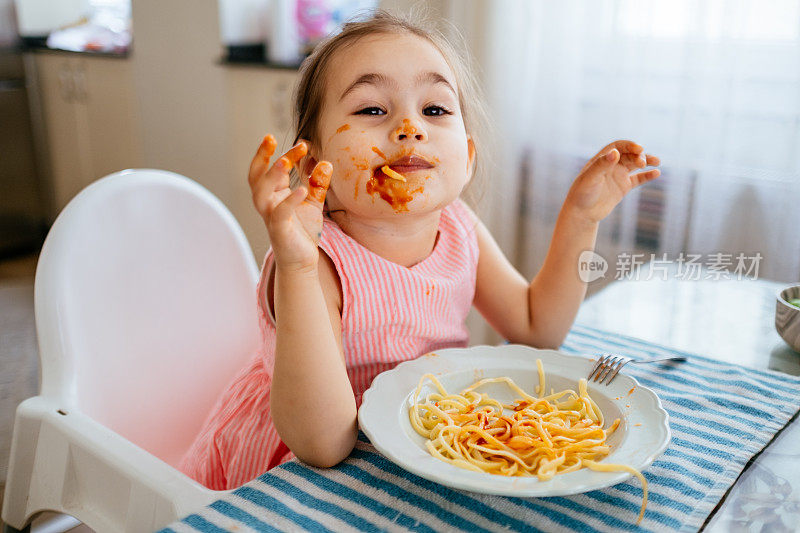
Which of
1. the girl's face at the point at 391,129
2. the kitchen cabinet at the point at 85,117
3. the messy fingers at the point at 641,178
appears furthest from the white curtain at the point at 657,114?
the kitchen cabinet at the point at 85,117

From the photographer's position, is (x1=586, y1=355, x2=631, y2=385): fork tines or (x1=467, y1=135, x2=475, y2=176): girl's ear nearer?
(x1=586, y1=355, x2=631, y2=385): fork tines

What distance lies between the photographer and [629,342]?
106 cm

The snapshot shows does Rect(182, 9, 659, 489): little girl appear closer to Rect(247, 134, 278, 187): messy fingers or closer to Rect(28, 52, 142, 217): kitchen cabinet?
Rect(247, 134, 278, 187): messy fingers

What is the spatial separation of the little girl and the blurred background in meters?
0.17

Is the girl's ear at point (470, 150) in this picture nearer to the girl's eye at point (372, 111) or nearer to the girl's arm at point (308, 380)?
the girl's eye at point (372, 111)

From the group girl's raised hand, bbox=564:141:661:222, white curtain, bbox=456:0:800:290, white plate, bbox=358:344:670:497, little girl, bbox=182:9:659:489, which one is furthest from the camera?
white curtain, bbox=456:0:800:290

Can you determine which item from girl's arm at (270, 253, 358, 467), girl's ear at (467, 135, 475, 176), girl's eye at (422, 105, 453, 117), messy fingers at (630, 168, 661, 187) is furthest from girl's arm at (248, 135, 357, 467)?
messy fingers at (630, 168, 661, 187)

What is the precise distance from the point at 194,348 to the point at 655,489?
777 mm

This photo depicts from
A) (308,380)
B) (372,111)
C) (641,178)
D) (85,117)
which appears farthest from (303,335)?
(85,117)

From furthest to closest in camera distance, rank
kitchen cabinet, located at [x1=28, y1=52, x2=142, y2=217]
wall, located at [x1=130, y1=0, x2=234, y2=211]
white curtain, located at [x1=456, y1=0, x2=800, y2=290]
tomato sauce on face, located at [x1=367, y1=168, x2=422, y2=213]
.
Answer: kitchen cabinet, located at [x1=28, y1=52, x2=142, y2=217] < wall, located at [x1=130, y1=0, x2=234, y2=211] < white curtain, located at [x1=456, y1=0, x2=800, y2=290] < tomato sauce on face, located at [x1=367, y1=168, x2=422, y2=213]

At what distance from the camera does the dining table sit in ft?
2.07

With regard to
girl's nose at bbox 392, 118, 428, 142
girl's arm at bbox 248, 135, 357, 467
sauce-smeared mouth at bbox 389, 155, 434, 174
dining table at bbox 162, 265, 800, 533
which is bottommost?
dining table at bbox 162, 265, 800, 533

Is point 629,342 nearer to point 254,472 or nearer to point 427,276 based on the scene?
point 427,276

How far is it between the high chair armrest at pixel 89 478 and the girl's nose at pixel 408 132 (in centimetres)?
44
